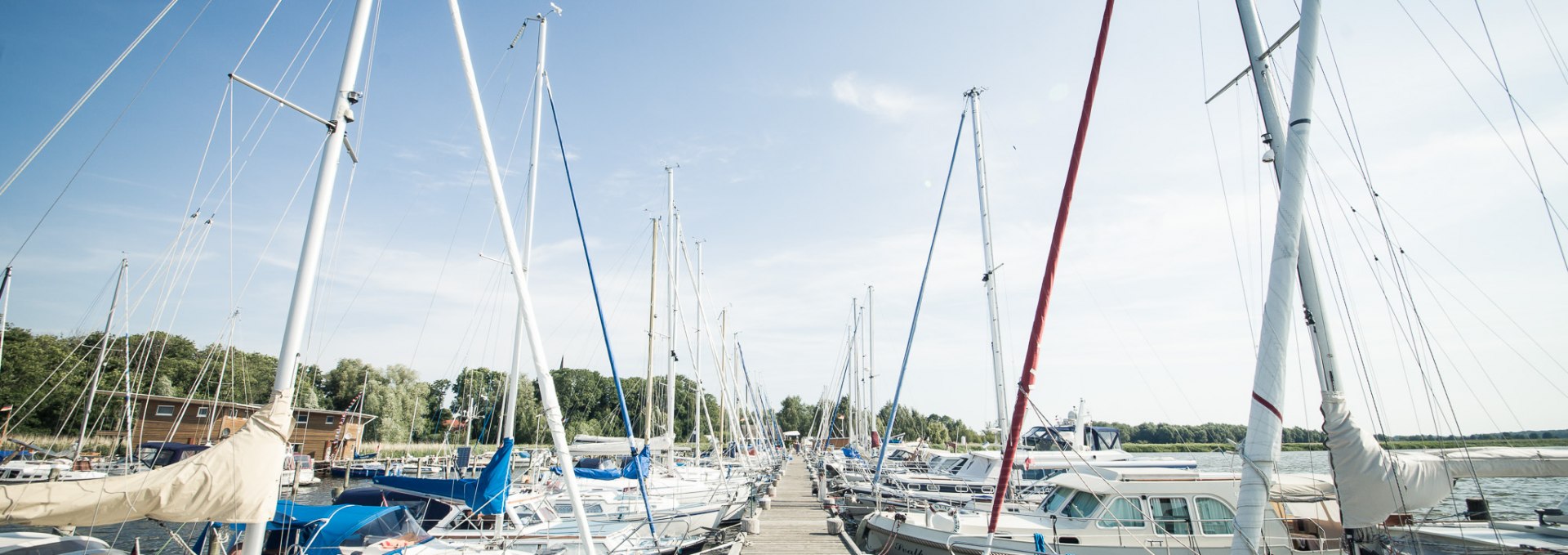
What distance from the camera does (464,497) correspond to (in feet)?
46.1

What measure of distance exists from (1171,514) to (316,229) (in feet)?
48.4

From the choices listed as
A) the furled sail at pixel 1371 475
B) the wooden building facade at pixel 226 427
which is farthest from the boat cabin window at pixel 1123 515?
the wooden building facade at pixel 226 427

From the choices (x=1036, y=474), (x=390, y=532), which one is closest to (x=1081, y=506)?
(x=1036, y=474)

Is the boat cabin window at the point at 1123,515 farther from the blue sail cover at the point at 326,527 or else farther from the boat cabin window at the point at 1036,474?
the blue sail cover at the point at 326,527

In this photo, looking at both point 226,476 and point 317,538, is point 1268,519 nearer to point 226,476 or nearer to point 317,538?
point 226,476

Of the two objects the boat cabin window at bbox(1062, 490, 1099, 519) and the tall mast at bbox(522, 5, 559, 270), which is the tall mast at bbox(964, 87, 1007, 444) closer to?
the boat cabin window at bbox(1062, 490, 1099, 519)

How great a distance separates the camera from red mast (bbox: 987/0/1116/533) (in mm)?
7699

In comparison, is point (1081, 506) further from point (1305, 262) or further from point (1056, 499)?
point (1305, 262)

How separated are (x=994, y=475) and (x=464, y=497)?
702 inches

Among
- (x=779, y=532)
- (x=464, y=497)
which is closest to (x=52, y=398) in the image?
(x=464, y=497)

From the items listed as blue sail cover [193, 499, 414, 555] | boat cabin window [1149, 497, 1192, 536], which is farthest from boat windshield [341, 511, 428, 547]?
boat cabin window [1149, 497, 1192, 536]

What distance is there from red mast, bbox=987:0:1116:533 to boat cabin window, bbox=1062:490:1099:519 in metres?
6.75

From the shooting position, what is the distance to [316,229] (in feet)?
21.7

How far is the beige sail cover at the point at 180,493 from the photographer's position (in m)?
5.71
